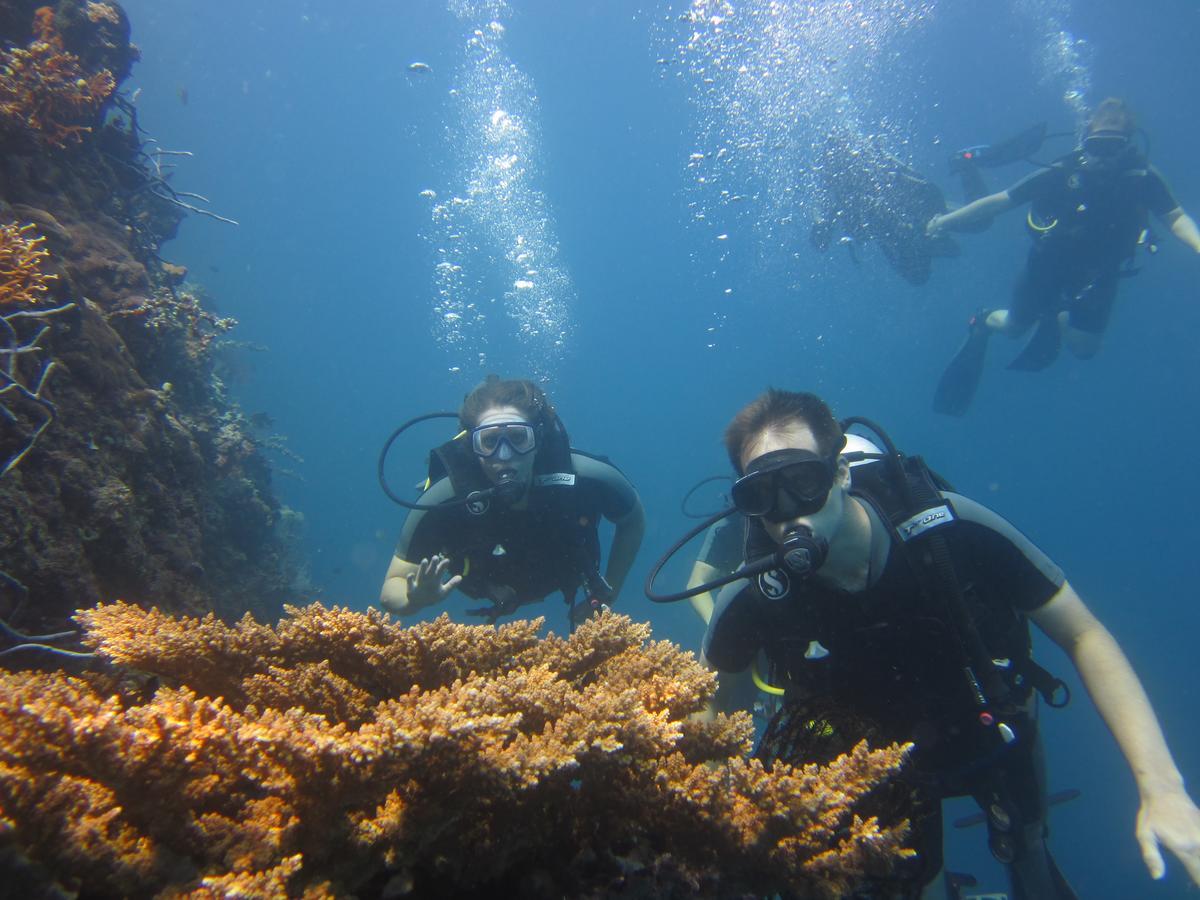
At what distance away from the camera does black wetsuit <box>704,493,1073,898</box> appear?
320 cm

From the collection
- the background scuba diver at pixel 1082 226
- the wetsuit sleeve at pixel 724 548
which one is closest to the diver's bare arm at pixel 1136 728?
the wetsuit sleeve at pixel 724 548

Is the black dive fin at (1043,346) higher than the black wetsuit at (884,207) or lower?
lower

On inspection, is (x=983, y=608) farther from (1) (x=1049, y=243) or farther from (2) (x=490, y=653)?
(1) (x=1049, y=243)

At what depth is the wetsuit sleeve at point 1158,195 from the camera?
31.9 feet

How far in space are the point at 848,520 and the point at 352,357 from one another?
11904 cm

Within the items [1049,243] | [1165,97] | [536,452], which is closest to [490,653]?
[536,452]

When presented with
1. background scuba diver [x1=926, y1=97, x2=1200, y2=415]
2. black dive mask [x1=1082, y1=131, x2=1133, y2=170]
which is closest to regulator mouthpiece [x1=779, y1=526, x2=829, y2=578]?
background scuba diver [x1=926, y1=97, x2=1200, y2=415]

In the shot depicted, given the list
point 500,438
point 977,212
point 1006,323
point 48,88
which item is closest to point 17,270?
point 48,88

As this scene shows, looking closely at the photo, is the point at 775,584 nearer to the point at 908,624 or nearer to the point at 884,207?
the point at 908,624

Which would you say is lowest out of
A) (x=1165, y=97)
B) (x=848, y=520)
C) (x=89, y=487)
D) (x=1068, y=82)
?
(x=848, y=520)

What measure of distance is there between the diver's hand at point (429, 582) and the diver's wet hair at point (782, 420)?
6.96 ft

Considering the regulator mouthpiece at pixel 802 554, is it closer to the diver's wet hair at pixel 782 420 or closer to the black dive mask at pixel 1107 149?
the diver's wet hair at pixel 782 420

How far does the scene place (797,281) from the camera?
77375 mm

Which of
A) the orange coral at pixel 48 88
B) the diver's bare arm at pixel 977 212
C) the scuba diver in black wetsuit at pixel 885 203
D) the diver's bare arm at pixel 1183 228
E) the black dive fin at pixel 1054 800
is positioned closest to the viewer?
the black dive fin at pixel 1054 800
